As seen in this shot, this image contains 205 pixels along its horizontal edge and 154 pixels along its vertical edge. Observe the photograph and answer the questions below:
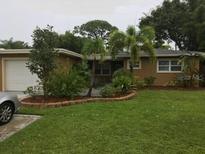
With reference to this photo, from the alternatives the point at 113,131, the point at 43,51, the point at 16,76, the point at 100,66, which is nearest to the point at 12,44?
the point at 100,66

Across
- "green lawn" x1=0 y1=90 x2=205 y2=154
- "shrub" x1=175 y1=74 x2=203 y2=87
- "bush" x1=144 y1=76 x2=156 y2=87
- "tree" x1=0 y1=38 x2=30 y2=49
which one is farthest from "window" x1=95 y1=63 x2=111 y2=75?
"tree" x1=0 y1=38 x2=30 y2=49

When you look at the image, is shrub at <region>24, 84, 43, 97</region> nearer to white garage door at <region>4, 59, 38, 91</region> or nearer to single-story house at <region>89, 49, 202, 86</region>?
white garage door at <region>4, 59, 38, 91</region>

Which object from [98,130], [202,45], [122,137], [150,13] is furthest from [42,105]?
[150,13]

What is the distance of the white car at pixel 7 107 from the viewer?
866 cm

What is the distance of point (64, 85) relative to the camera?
12.6 m

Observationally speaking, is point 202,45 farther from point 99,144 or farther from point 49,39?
point 99,144

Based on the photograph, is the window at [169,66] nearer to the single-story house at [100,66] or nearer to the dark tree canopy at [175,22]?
the single-story house at [100,66]

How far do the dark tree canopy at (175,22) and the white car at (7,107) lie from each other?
22.9 metres

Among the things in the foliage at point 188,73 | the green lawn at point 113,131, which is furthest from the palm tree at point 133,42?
the green lawn at point 113,131

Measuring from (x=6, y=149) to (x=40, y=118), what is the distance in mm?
2883

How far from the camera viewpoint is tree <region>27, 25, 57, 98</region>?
12203 millimetres

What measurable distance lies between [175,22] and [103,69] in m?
12.8

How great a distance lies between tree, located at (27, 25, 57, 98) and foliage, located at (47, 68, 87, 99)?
0.36 metres

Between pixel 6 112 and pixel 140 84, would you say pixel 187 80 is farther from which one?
pixel 6 112
